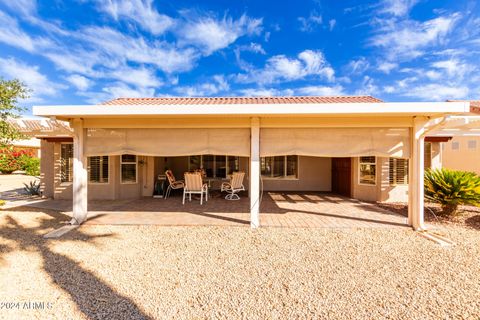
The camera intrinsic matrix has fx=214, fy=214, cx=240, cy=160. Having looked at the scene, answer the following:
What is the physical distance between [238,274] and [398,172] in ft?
25.8

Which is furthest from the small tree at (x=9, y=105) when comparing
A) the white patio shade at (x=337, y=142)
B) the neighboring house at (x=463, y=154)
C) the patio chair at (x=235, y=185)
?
the neighboring house at (x=463, y=154)

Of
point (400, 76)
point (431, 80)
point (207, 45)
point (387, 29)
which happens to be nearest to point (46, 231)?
point (207, 45)

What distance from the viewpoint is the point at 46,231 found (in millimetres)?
4898

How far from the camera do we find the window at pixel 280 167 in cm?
1072

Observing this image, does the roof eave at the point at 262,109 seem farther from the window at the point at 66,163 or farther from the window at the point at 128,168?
the window at the point at 66,163

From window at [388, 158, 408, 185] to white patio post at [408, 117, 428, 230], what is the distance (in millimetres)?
3245

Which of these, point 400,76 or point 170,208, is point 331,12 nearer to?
point 400,76

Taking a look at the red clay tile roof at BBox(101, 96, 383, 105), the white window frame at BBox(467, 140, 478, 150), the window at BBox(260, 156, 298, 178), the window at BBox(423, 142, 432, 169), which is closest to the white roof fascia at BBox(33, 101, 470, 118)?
the red clay tile roof at BBox(101, 96, 383, 105)

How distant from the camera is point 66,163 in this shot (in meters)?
8.41

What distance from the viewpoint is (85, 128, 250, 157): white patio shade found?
17.5 ft

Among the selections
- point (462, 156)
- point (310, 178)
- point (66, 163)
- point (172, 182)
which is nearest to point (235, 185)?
point (172, 182)

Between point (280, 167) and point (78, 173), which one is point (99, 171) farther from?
point (280, 167)

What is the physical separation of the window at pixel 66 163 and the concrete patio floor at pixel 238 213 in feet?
3.19

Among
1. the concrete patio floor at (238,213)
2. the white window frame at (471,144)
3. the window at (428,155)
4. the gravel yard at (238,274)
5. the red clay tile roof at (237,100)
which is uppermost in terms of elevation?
the red clay tile roof at (237,100)
